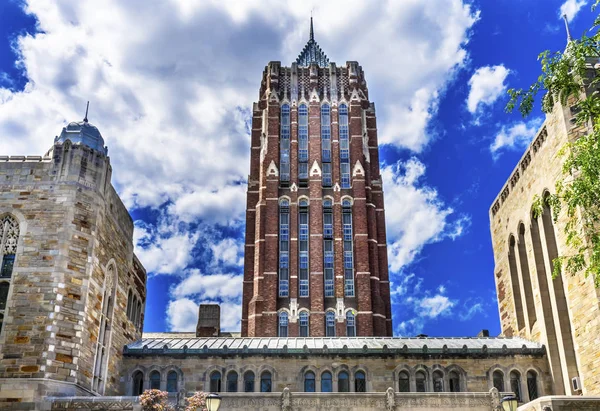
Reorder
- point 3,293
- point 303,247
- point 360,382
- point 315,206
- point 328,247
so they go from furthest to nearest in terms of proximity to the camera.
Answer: point 315,206 < point 328,247 < point 303,247 < point 360,382 < point 3,293

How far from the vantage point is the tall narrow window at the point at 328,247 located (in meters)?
65.0

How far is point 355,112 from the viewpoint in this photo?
73438mm

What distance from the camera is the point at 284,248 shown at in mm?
66625

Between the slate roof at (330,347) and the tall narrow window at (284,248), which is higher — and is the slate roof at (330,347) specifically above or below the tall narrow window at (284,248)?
below

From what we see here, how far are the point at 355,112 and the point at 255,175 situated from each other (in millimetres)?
13221

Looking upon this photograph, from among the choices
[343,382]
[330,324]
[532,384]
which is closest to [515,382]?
[532,384]

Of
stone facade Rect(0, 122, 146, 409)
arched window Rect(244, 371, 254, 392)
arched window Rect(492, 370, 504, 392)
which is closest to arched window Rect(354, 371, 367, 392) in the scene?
arched window Rect(244, 371, 254, 392)

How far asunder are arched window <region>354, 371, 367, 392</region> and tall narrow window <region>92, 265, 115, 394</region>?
479 inches

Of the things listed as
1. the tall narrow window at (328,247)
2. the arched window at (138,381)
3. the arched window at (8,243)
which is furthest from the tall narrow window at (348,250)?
the arched window at (8,243)

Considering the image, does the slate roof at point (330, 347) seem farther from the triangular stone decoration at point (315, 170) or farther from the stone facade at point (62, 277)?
the triangular stone decoration at point (315, 170)

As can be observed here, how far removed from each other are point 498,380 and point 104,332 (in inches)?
771

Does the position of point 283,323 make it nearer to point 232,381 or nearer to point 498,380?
point 232,381

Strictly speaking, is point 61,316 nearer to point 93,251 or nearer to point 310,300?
point 93,251

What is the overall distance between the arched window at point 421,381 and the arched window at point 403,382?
1.51 ft
